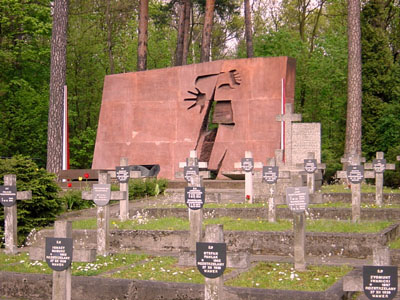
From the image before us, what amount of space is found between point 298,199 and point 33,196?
593cm

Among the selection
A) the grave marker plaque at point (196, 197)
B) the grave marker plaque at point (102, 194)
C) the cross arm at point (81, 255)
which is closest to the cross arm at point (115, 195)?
the grave marker plaque at point (102, 194)

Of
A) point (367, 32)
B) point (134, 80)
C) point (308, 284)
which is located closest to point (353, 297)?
point (308, 284)

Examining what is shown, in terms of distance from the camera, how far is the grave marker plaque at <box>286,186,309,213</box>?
930cm

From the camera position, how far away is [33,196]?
13.2 metres

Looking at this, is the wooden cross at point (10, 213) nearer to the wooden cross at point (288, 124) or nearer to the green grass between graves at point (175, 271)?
the green grass between graves at point (175, 271)

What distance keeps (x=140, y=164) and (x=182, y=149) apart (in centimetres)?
172

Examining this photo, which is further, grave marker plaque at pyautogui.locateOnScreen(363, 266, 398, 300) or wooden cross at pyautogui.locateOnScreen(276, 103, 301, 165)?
wooden cross at pyautogui.locateOnScreen(276, 103, 301, 165)

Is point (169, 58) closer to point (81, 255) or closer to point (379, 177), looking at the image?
point (379, 177)

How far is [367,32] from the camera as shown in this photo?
29.0 m

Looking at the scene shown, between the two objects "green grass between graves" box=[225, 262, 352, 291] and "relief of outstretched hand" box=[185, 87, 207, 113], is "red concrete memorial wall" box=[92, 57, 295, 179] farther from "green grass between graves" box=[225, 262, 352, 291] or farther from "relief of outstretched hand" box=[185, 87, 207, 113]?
"green grass between graves" box=[225, 262, 352, 291]

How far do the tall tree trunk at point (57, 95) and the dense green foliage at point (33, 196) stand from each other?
6.30 meters

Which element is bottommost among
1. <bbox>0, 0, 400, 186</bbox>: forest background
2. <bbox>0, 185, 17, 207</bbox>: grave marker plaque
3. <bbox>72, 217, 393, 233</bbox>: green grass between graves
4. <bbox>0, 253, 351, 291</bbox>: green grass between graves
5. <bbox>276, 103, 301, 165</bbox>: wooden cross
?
<bbox>0, 253, 351, 291</bbox>: green grass between graves

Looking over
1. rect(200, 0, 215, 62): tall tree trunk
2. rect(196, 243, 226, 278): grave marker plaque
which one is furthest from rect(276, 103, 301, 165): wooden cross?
rect(196, 243, 226, 278): grave marker plaque

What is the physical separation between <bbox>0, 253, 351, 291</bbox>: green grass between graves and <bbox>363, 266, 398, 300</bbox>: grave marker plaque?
2472 millimetres
